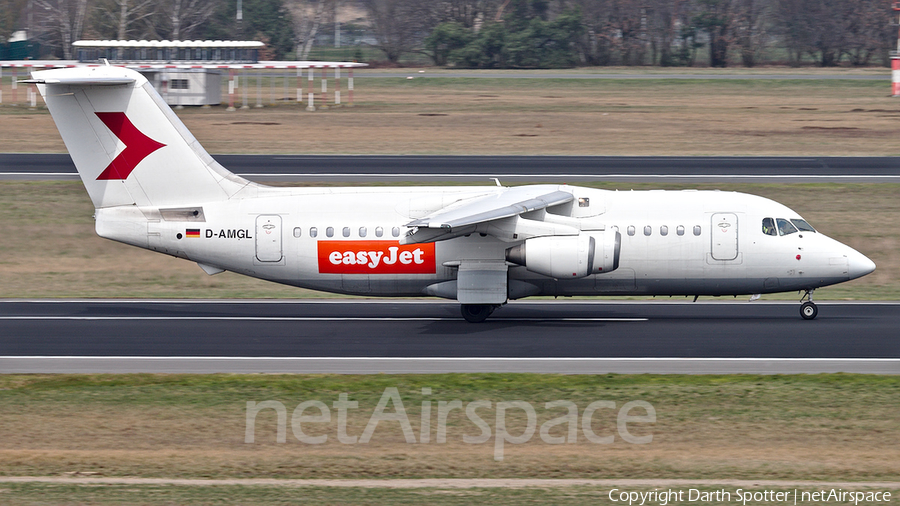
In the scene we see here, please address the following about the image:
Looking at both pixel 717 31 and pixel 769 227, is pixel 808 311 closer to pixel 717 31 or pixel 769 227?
pixel 769 227

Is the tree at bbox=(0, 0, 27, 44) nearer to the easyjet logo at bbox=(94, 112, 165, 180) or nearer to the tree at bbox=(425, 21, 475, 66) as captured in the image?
the tree at bbox=(425, 21, 475, 66)

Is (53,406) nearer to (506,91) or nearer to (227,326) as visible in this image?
(227,326)

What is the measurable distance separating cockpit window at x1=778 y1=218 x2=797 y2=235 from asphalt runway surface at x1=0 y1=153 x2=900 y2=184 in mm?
14281

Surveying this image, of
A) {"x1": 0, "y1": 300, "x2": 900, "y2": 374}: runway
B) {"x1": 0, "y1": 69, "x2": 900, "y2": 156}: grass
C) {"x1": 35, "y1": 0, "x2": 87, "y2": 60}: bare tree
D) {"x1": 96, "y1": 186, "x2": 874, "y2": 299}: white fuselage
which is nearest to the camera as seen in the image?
{"x1": 0, "y1": 300, "x2": 900, "y2": 374}: runway

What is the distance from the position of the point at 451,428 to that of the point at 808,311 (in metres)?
12.1

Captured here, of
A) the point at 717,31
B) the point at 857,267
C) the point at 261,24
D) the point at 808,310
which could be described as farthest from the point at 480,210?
the point at 261,24

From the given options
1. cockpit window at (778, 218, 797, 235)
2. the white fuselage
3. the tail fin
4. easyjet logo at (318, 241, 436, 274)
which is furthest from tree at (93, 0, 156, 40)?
cockpit window at (778, 218, 797, 235)

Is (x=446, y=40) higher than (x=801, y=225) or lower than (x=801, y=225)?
higher

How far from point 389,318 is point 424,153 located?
2289 cm

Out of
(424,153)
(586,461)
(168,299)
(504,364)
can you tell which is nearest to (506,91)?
(424,153)

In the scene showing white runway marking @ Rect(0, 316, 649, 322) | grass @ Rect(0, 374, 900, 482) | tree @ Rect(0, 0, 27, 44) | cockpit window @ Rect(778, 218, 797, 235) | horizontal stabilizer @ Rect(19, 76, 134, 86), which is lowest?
grass @ Rect(0, 374, 900, 482)

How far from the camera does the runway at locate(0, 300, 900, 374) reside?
19766 mm

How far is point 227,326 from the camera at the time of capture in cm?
2386

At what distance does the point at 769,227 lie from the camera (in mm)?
24344
